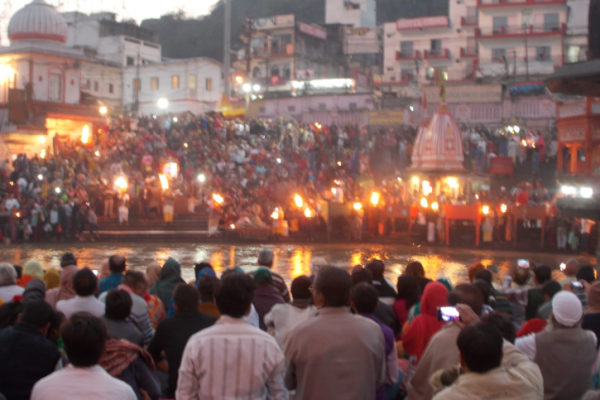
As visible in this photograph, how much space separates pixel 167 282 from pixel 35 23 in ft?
108

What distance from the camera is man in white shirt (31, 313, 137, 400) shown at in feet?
11.7

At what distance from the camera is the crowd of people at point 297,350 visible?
3.71 metres

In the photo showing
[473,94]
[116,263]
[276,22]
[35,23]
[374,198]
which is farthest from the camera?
[276,22]

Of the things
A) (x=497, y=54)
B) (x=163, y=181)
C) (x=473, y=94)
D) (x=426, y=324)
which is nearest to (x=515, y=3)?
(x=497, y=54)

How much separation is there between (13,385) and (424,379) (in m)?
2.85

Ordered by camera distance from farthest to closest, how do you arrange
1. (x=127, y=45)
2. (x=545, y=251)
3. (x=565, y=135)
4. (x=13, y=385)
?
(x=127, y=45), (x=565, y=135), (x=545, y=251), (x=13, y=385)

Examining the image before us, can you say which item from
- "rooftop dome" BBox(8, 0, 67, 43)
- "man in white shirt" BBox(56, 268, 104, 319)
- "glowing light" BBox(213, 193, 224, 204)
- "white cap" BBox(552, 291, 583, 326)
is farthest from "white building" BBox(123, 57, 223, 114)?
"white cap" BBox(552, 291, 583, 326)

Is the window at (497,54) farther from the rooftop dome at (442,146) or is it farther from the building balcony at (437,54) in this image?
the rooftop dome at (442,146)

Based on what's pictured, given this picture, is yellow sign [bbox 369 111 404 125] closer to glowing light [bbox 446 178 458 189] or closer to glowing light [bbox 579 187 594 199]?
glowing light [bbox 446 178 458 189]

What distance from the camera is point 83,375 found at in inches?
142

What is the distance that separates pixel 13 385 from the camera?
4445mm

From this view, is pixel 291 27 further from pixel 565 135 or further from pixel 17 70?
pixel 565 135

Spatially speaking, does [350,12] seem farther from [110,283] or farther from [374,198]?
[110,283]

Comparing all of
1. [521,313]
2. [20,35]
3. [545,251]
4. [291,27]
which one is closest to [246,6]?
[291,27]
